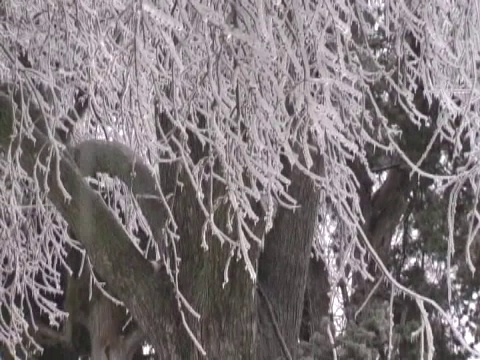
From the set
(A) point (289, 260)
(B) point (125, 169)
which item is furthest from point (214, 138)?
(A) point (289, 260)

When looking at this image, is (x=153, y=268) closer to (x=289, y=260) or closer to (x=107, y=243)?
(x=107, y=243)

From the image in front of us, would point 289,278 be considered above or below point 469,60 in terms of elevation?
below

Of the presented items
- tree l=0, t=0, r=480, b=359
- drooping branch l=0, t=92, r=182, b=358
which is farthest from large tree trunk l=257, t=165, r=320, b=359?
drooping branch l=0, t=92, r=182, b=358

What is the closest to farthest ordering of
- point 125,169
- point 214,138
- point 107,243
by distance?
point 214,138 < point 107,243 < point 125,169

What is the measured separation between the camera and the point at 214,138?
10.9 ft

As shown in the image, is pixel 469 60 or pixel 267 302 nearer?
pixel 469 60

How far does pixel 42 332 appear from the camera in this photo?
873 cm

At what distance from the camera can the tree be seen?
116 inches

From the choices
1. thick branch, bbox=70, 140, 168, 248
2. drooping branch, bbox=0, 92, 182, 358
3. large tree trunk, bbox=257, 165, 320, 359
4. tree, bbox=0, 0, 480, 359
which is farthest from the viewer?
large tree trunk, bbox=257, 165, 320, 359

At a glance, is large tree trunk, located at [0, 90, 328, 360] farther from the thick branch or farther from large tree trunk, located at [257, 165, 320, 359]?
large tree trunk, located at [257, 165, 320, 359]

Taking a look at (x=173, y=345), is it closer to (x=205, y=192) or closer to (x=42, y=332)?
(x=205, y=192)

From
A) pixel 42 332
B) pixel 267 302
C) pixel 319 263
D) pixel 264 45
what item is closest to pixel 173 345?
pixel 267 302

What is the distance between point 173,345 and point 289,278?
0.89 m

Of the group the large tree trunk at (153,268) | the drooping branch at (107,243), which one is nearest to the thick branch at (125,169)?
the large tree trunk at (153,268)
